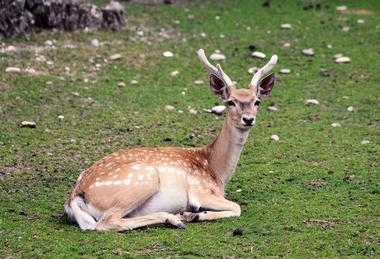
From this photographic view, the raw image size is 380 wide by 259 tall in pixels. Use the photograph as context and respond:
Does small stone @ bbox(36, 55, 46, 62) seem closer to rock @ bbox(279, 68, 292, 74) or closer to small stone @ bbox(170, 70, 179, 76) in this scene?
small stone @ bbox(170, 70, 179, 76)

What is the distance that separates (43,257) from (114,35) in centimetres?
865

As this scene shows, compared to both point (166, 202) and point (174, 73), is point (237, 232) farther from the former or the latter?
point (174, 73)

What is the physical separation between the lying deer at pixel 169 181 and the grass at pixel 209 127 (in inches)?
6.8

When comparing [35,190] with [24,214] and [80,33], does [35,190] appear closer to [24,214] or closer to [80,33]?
[24,214]

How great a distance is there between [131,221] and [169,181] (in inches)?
25.3

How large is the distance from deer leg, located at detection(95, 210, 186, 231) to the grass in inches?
3.2

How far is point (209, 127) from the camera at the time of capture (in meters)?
11.9

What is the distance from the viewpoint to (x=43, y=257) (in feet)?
23.9

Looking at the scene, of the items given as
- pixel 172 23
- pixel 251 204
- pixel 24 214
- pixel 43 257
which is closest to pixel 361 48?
pixel 172 23

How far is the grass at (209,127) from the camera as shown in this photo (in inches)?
305

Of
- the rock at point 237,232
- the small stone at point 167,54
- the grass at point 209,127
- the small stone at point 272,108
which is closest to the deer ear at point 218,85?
the grass at point 209,127

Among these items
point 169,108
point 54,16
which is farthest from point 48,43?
point 169,108

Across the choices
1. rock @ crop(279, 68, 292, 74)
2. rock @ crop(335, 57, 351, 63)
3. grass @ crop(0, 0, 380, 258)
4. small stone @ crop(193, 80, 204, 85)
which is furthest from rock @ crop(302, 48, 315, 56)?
small stone @ crop(193, 80, 204, 85)

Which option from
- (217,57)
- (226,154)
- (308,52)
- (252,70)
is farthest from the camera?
(308,52)
